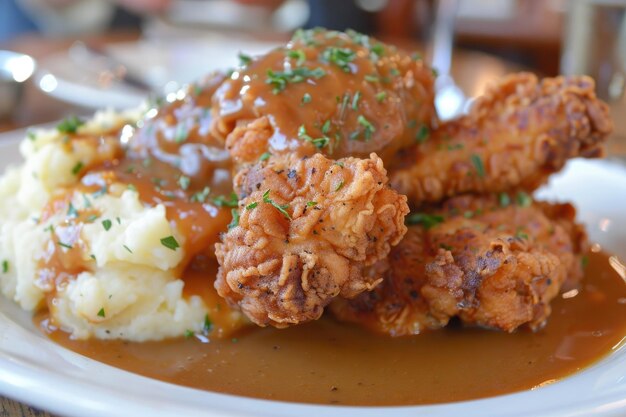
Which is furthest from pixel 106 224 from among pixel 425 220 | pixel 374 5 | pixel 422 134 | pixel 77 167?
pixel 374 5

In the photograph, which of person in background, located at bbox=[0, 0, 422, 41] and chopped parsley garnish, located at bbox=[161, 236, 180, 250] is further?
person in background, located at bbox=[0, 0, 422, 41]

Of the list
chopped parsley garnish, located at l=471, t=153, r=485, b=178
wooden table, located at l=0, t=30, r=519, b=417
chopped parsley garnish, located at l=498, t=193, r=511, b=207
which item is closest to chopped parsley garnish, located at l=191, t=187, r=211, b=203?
chopped parsley garnish, located at l=471, t=153, r=485, b=178

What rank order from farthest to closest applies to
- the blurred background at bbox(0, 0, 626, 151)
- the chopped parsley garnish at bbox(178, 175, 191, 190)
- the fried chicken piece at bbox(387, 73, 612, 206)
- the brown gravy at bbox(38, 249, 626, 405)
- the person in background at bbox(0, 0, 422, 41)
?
the person in background at bbox(0, 0, 422, 41) → the blurred background at bbox(0, 0, 626, 151) → the fried chicken piece at bbox(387, 73, 612, 206) → the chopped parsley garnish at bbox(178, 175, 191, 190) → the brown gravy at bbox(38, 249, 626, 405)

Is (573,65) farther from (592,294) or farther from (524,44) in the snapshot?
(524,44)

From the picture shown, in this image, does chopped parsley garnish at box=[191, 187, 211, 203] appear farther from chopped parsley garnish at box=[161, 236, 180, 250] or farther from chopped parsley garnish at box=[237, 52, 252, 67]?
chopped parsley garnish at box=[237, 52, 252, 67]

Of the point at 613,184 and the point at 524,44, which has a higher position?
the point at 613,184

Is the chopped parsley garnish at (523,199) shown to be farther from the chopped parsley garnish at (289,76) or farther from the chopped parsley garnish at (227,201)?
the chopped parsley garnish at (227,201)

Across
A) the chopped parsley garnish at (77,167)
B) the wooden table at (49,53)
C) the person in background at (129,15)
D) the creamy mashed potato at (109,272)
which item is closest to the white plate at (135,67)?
the wooden table at (49,53)

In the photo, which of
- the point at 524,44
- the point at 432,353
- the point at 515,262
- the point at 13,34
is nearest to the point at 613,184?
the point at 515,262
